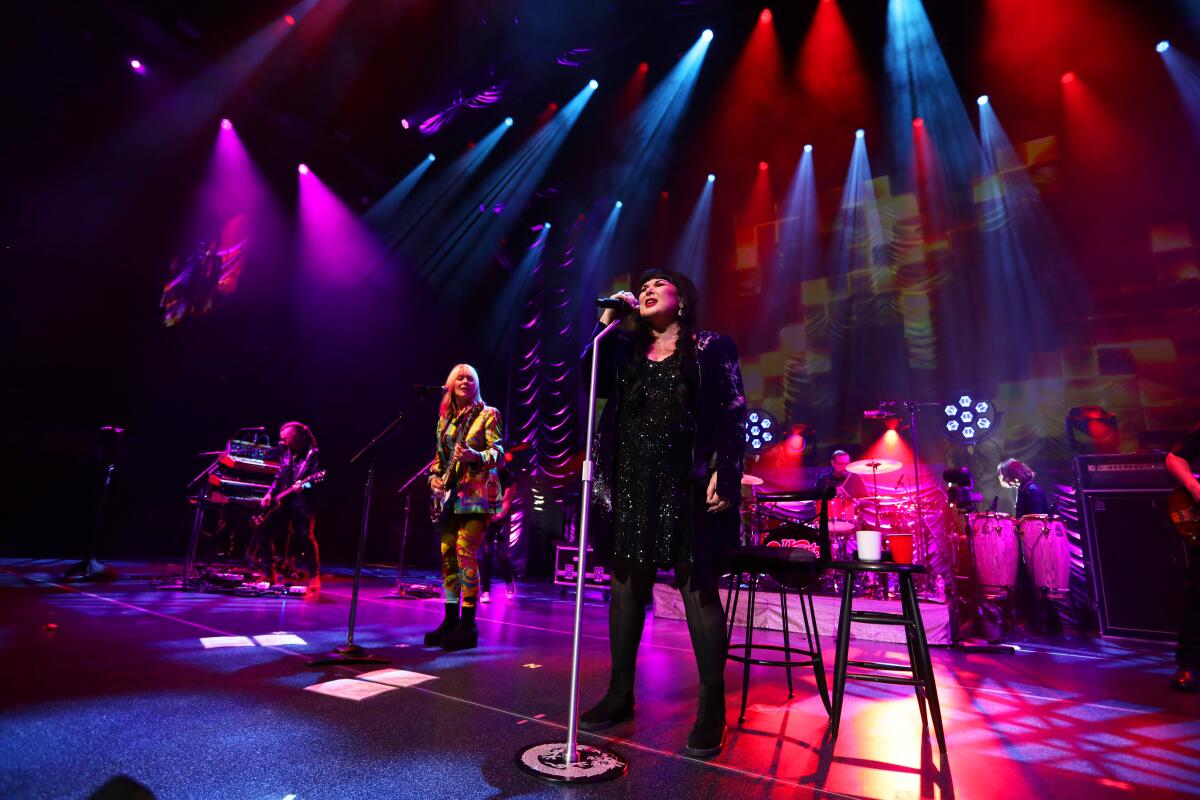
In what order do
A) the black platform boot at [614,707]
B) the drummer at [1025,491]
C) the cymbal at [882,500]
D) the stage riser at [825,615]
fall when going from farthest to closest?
the cymbal at [882,500] < the drummer at [1025,491] < the stage riser at [825,615] < the black platform boot at [614,707]

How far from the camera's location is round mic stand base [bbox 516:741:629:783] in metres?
1.67

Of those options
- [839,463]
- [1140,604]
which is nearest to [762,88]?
[839,463]

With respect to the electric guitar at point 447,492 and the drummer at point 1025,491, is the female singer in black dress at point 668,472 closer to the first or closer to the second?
the electric guitar at point 447,492

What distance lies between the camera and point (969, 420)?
8.45 m

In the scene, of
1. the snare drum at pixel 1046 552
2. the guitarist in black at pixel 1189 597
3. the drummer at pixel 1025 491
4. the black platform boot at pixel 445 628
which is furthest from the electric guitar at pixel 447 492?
the drummer at pixel 1025 491

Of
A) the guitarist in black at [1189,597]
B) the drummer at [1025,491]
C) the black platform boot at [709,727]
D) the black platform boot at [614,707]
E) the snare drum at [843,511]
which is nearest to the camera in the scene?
the black platform boot at [709,727]

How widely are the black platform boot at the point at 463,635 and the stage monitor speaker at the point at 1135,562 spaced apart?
577 centimetres

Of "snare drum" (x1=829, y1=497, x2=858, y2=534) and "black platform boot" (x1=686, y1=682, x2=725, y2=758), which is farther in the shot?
"snare drum" (x1=829, y1=497, x2=858, y2=534)

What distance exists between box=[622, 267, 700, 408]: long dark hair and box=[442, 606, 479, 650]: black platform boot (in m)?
2.27

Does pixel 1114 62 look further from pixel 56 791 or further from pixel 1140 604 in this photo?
pixel 56 791

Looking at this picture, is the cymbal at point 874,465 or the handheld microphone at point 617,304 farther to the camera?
the cymbal at point 874,465

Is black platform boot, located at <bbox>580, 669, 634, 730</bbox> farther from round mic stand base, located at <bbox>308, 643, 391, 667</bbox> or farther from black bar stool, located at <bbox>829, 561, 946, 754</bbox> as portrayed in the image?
round mic stand base, located at <bbox>308, 643, 391, 667</bbox>

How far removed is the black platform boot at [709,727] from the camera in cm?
193

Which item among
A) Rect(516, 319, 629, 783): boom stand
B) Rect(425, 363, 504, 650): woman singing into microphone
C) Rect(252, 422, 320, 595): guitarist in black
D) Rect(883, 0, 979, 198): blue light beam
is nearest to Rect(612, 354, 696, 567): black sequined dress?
Rect(516, 319, 629, 783): boom stand
